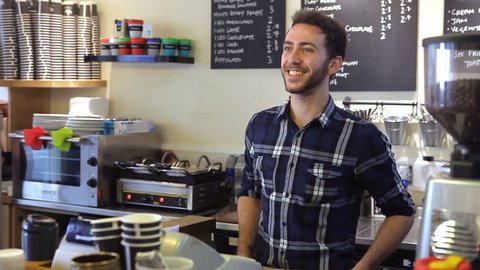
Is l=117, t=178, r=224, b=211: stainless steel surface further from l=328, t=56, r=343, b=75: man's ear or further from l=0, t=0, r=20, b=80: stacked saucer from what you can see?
l=328, t=56, r=343, b=75: man's ear

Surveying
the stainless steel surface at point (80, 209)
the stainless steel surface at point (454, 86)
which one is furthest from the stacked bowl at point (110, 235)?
the stainless steel surface at point (80, 209)

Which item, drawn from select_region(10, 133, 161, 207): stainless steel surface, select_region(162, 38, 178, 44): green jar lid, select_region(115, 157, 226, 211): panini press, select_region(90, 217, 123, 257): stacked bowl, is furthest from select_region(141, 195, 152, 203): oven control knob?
select_region(90, 217, 123, 257): stacked bowl

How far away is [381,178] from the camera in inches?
91.0

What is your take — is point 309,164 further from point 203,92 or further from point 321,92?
point 203,92

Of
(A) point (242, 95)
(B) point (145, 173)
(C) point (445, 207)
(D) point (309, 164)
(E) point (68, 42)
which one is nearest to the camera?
(C) point (445, 207)

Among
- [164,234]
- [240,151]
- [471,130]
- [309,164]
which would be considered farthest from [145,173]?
[471,130]

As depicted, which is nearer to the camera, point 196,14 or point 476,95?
point 476,95

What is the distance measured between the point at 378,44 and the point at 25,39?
2.21m

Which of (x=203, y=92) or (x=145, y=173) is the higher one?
(x=203, y=92)

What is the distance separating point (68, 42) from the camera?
4.28 meters

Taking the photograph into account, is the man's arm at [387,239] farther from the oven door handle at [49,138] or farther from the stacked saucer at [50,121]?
the stacked saucer at [50,121]

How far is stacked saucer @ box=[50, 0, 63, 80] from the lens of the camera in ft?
13.8

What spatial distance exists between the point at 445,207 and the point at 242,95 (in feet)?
8.74

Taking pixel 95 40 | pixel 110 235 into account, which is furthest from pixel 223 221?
pixel 110 235
